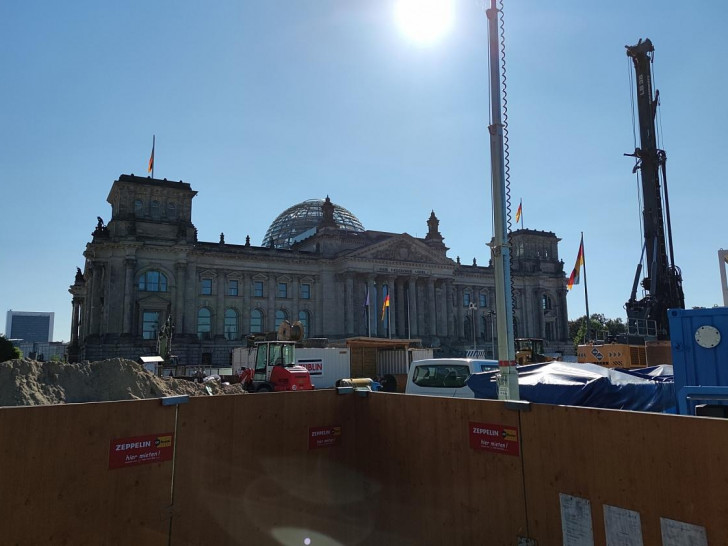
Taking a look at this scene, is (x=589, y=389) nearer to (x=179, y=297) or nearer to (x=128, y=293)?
(x=128, y=293)

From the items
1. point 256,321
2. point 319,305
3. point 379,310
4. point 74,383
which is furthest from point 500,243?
point 379,310

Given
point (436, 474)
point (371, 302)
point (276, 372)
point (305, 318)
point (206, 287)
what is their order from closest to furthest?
point (436, 474)
point (276, 372)
point (206, 287)
point (305, 318)
point (371, 302)

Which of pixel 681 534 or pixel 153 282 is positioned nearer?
pixel 681 534

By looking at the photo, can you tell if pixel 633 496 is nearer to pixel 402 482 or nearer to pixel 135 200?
pixel 402 482

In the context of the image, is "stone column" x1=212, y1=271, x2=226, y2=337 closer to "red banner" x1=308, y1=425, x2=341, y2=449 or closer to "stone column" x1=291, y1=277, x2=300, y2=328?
"stone column" x1=291, y1=277, x2=300, y2=328

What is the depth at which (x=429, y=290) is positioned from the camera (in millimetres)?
79625

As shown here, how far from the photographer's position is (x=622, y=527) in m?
5.78

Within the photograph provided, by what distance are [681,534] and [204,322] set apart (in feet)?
216

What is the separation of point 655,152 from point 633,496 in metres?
26.5

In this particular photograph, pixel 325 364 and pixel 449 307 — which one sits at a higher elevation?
pixel 449 307

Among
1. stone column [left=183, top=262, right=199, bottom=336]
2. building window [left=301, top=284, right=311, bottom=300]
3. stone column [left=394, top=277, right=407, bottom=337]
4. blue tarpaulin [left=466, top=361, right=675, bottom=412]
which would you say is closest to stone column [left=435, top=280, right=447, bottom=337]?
stone column [left=394, top=277, right=407, bottom=337]

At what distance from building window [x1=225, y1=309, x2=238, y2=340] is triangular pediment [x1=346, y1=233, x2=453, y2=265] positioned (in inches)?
639

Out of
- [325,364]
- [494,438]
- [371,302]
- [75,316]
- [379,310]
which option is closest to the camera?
[494,438]

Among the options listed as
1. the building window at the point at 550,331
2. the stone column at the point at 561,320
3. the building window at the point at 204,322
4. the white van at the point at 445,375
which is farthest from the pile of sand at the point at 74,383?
the stone column at the point at 561,320
